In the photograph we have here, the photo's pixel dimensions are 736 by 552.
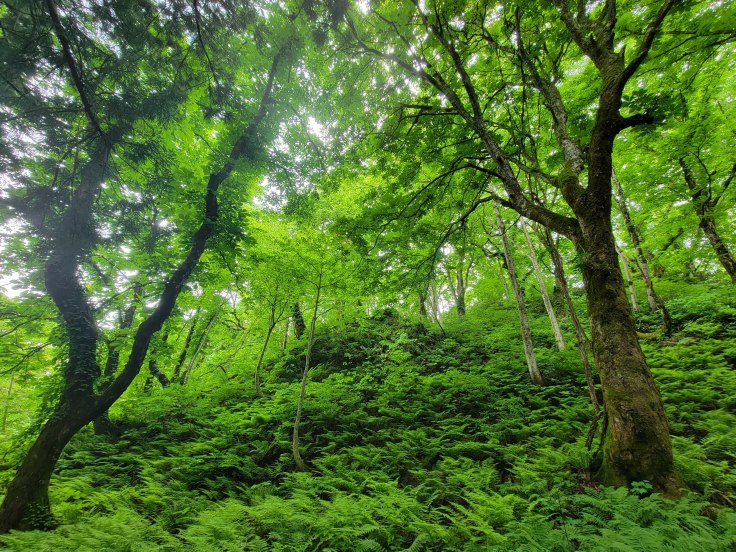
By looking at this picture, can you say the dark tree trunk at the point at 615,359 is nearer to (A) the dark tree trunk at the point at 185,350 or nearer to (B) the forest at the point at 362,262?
(B) the forest at the point at 362,262

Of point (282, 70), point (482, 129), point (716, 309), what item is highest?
point (282, 70)

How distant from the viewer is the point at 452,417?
7.02 meters

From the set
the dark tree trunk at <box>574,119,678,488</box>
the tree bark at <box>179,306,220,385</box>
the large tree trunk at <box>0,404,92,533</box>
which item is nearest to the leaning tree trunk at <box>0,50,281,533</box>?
the large tree trunk at <box>0,404,92,533</box>

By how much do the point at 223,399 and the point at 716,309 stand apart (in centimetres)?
1596

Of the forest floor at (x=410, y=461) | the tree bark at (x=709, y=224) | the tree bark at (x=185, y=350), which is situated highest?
the tree bark at (x=709, y=224)

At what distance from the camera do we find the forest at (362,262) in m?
3.54

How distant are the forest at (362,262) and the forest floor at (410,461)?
5cm

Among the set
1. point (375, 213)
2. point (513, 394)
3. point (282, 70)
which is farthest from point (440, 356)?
point (282, 70)

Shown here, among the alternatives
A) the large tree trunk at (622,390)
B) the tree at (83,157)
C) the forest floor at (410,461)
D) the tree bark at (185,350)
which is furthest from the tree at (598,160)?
the tree bark at (185,350)

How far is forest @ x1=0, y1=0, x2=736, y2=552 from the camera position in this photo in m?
3.54

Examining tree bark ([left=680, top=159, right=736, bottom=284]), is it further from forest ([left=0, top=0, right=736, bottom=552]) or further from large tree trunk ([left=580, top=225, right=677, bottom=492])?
large tree trunk ([left=580, top=225, right=677, bottom=492])

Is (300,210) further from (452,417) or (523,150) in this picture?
(452,417)

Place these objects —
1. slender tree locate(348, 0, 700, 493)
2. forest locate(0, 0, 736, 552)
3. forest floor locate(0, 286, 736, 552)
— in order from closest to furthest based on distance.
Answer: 1. forest floor locate(0, 286, 736, 552)
2. slender tree locate(348, 0, 700, 493)
3. forest locate(0, 0, 736, 552)

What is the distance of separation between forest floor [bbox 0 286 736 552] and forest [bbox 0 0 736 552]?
5cm
